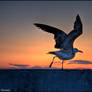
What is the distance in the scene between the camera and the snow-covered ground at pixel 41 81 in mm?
16781

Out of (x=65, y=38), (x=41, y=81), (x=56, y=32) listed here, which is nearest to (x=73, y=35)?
(x=65, y=38)

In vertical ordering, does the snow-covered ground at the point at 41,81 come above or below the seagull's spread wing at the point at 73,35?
below

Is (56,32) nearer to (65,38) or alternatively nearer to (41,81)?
(65,38)

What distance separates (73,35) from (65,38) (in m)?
0.61

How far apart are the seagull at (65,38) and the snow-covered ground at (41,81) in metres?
2.81

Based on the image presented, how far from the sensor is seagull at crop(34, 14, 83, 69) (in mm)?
19859

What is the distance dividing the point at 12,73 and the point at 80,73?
4134 mm

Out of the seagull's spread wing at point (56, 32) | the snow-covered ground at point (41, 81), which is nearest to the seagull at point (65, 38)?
the seagull's spread wing at point (56, 32)

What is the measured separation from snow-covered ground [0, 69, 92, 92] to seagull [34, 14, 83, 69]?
281 cm

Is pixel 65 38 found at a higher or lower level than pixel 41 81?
higher

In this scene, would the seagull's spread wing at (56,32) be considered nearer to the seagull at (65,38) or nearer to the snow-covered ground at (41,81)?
the seagull at (65,38)

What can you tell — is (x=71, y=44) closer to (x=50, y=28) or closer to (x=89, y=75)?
(x=50, y=28)

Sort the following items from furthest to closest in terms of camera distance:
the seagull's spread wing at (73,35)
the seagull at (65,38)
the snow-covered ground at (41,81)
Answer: the seagull's spread wing at (73,35) → the seagull at (65,38) → the snow-covered ground at (41,81)

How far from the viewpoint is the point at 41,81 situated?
16.8 m
